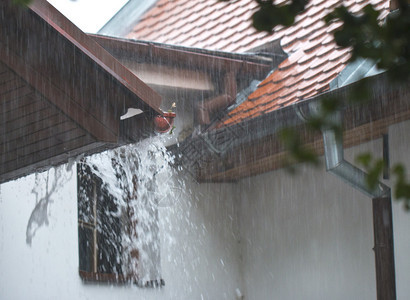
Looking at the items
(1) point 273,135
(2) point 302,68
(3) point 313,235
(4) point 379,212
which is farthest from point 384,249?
(2) point 302,68

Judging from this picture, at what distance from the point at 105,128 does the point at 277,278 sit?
3475mm

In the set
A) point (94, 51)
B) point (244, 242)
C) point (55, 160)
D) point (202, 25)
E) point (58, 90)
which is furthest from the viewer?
point (202, 25)

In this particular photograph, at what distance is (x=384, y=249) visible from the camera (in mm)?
5895

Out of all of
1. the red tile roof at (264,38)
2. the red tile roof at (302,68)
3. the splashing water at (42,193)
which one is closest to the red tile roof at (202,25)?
the red tile roof at (264,38)

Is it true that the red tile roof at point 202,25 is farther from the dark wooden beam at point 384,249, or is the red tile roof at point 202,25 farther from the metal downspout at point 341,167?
the dark wooden beam at point 384,249

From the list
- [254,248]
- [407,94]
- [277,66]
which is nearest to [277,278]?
[254,248]

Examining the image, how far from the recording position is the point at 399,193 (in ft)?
4.76

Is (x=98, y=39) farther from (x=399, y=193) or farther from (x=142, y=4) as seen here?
(x=399, y=193)

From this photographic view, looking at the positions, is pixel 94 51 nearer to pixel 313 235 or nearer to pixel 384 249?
pixel 384 249

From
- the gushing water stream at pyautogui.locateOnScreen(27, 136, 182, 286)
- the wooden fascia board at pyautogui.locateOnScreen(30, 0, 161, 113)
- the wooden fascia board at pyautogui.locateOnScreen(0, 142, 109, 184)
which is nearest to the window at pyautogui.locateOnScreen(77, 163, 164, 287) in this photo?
the gushing water stream at pyautogui.locateOnScreen(27, 136, 182, 286)

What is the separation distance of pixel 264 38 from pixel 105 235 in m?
2.55

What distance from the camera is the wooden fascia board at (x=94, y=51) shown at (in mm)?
4070

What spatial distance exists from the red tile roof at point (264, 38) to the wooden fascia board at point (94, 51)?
1097 millimetres

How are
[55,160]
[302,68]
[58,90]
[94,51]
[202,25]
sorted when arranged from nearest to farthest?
[94,51] < [58,90] < [55,160] < [302,68] < [202,25]
